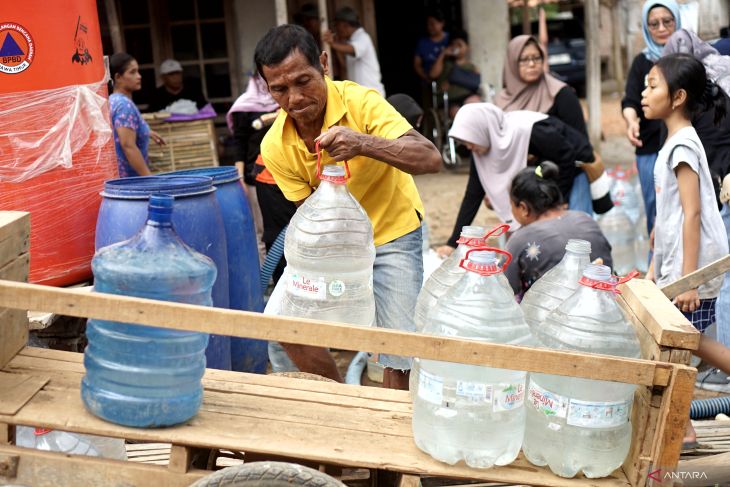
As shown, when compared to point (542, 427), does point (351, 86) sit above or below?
above

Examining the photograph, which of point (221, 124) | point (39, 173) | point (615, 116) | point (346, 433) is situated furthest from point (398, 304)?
point (615, 116)

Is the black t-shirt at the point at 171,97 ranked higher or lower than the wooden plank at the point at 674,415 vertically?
higher

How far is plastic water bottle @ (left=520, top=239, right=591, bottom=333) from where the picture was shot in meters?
2.78

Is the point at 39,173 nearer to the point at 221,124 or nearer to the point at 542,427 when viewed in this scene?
the point at 542,427

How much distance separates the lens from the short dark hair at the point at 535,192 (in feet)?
14.6

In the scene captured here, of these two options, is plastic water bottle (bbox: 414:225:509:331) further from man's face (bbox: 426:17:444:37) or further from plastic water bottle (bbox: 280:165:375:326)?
man's face (bbox: 426:17:444:37)

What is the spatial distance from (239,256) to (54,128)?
984 mm

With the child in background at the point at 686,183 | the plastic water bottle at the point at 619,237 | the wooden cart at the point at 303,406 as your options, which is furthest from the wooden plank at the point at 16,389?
the plastic water bottle at the point at 619,237

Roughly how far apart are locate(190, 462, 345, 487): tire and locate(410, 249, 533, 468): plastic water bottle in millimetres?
345

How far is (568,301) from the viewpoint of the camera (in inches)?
100

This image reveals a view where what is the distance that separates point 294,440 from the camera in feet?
7.90

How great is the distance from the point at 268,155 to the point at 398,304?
32.4 inches

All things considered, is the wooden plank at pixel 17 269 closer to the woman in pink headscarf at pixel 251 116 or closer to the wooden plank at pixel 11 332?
the wooden plank at pixel 11 332

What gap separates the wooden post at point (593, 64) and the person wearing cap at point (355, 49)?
305cm
